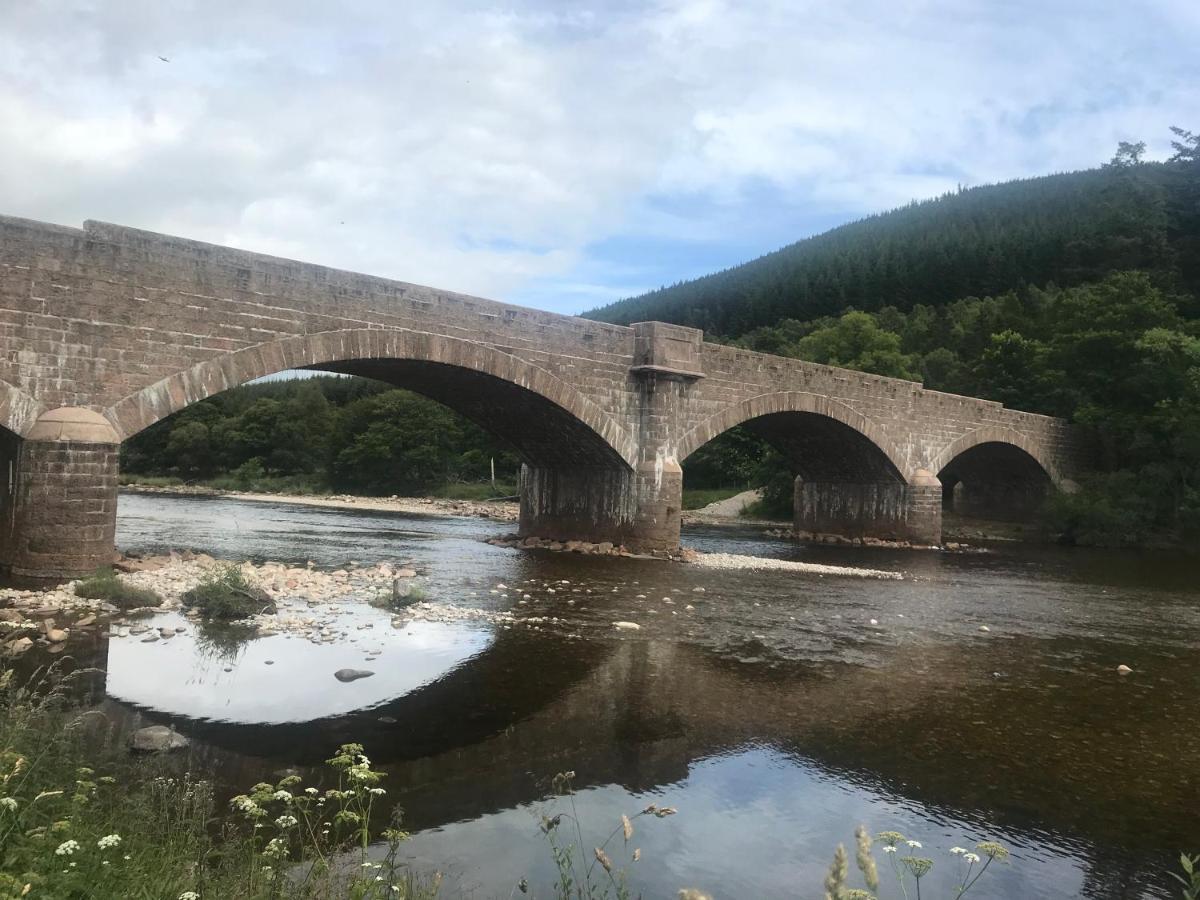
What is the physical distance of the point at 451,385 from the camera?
20.0m

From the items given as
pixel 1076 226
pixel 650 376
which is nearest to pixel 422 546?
pixel 650 376

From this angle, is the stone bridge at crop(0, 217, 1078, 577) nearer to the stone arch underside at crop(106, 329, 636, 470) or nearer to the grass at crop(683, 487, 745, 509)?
the stone arch underside at crop(106, 329, 636, 470)

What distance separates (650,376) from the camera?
20.9 metres

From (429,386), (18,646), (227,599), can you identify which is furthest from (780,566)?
(18,646)

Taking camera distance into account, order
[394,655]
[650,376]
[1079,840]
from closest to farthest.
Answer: [1079,840] < [394,655] < [650,376]

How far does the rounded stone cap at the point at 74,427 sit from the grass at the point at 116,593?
2.42 meters

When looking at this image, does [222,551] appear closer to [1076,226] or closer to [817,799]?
[817,799]

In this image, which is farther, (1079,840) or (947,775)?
(947,775)

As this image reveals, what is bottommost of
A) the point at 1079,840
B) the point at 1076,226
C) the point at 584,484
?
the point at 1079,840

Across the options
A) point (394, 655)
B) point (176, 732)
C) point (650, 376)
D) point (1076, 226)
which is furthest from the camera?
point (1076, 226)

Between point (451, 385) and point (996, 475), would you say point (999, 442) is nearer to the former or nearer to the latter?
point (996, 475)

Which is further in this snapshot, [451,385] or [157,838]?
[451,385]

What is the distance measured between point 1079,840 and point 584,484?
707 inches

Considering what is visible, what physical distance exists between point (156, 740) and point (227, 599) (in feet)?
16.4
